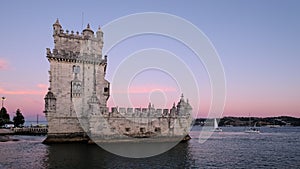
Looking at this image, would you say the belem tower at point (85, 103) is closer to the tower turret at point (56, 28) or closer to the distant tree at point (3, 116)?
the tower turret at point (56, 28)

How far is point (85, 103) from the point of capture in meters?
38.8

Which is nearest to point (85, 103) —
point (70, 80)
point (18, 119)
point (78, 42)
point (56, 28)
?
point (70, 80)

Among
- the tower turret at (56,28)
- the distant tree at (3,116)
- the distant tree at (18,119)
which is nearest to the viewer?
the tower turret at (56,28)

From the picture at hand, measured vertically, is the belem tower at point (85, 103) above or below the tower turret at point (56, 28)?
below

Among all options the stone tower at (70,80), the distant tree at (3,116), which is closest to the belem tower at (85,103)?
the stone tower at (70,80)

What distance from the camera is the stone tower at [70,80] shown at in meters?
37.1

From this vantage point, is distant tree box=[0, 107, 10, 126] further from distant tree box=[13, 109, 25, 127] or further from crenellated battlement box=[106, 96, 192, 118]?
crenellated battlement box=[106, 96, 192, 118]

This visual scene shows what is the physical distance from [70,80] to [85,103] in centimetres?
384

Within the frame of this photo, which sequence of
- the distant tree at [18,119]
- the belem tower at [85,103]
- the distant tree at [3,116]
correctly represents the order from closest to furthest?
the belem tower at [85,103], the distant tree at [3,116], the distant tree at [18,119]

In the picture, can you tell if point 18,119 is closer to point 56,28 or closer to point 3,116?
point 3,116

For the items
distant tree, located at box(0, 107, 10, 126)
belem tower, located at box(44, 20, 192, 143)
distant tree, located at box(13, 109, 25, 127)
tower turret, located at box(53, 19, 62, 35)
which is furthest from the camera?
distant tree, located at box(13, 109, 25, 127)

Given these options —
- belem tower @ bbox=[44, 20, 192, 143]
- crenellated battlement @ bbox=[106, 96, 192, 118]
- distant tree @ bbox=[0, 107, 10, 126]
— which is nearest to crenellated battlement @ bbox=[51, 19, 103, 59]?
belem tower @ bbox=[44, 20, 192, 143]

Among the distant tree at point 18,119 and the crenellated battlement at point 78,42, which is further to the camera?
the distant tree at point 18,119

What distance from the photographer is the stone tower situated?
1459 inches
